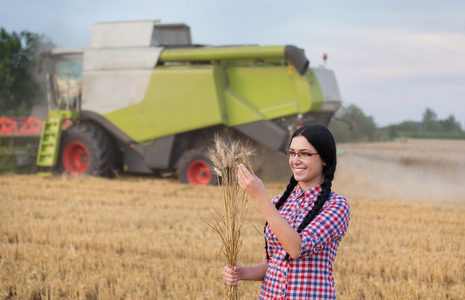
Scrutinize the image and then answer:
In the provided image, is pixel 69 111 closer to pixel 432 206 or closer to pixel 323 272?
pixel 432 206

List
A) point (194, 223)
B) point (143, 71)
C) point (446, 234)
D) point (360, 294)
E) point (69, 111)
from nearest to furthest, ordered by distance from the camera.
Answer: point (360, 294), point (446, 234), point (194, 223), point (143, 71), point (69, 111)

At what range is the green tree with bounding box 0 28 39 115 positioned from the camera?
742 inches

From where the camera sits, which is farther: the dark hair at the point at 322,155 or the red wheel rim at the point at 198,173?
the red wheel rim at the point at 198,173

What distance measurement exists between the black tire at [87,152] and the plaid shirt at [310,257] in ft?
29.9

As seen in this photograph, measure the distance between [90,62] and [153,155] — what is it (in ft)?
7.90

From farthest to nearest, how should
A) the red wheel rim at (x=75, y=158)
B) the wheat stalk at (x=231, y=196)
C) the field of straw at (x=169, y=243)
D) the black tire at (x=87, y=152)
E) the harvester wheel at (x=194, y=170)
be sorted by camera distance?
1. the red wheel rim at (x=75, y=158)
2. the black tire at (x=87, y=152)
3. the harvester wheel at (x=194, y=170)
4. the field of straw at (x=169, y=243)
5. the wheat stalk at (x=231, y=196)

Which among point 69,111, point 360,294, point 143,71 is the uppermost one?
point 143,71

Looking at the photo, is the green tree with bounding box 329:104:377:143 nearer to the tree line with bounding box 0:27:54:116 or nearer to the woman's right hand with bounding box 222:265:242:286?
the tree line with bounding box 0:27:54:116

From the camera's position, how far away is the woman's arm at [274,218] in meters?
2.04

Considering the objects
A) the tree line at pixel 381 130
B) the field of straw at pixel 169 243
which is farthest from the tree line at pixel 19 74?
the tree line at pixel 381 130

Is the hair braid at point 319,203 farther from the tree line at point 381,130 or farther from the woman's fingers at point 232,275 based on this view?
the tree line at point 381,130

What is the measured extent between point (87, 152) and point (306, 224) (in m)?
9.65

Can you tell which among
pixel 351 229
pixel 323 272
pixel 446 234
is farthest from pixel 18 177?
pixel 323 272

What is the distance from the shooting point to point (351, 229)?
257 inches
